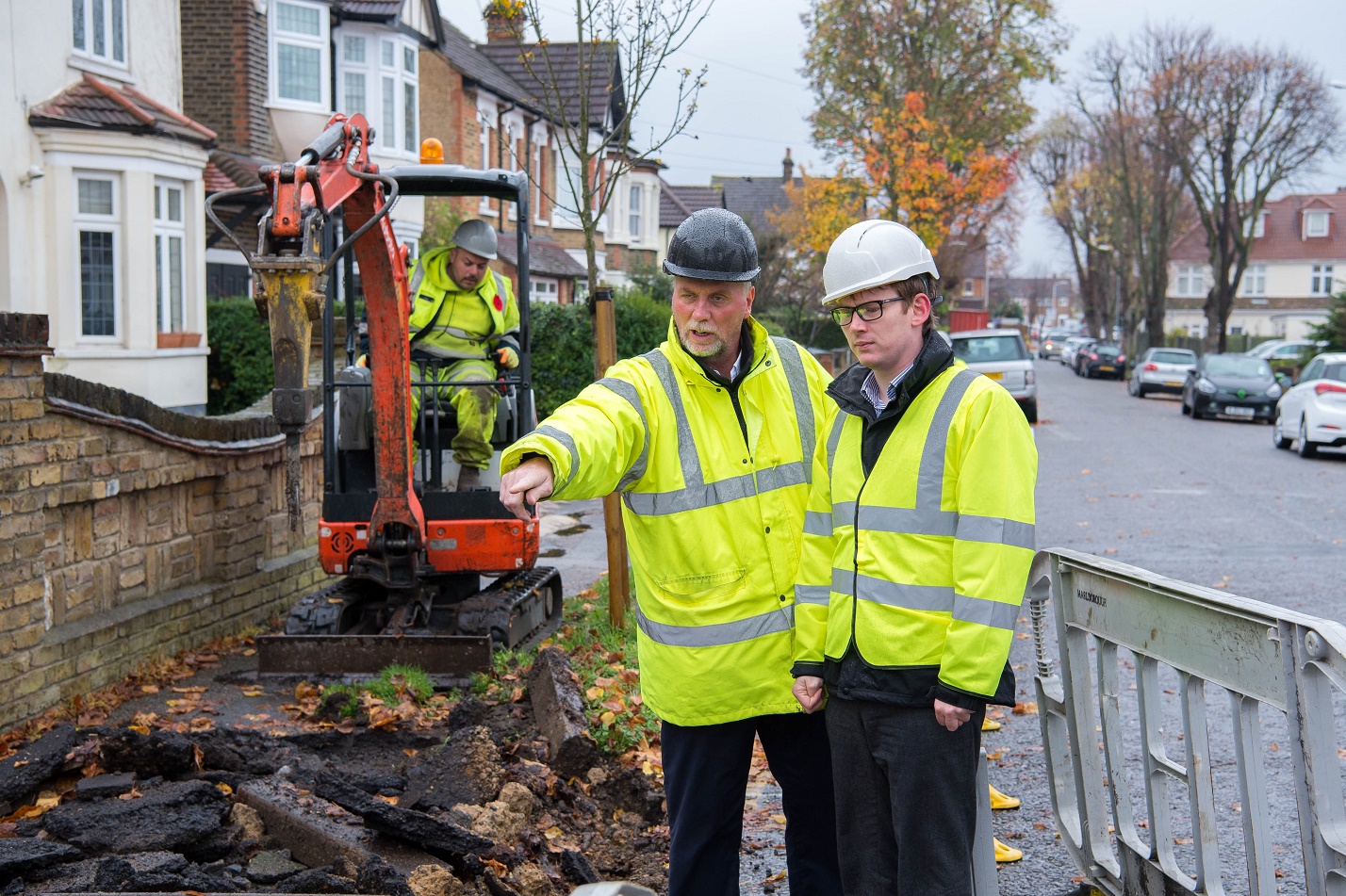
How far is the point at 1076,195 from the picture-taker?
2650 inches

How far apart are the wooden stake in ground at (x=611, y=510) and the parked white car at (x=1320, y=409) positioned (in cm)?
1523

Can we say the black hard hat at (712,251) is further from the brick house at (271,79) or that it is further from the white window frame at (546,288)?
the white window frame at (546,288)

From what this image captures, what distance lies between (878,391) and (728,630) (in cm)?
76

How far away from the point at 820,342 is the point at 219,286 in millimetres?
20356

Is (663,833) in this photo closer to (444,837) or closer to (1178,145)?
(444,837)

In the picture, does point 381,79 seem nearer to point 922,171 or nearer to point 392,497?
point 922,171

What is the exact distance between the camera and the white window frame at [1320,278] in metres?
77.5

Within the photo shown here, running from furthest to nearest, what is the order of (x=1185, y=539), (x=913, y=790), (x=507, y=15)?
1. (x=1185, y=539)
2. (x=507, y=15)
3. (x=913, y=790)

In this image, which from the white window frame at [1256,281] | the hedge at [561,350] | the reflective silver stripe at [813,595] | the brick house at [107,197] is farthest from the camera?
the white window frame at [1256,281]

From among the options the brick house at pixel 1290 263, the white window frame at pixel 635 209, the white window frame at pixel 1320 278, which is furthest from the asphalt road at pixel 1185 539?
the white window frame at pixel 1320 278

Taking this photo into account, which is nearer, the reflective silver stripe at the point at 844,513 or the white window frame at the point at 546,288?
the reflective silver stripe at the point at 844,513

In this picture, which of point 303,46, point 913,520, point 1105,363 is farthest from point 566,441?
point 1105,363

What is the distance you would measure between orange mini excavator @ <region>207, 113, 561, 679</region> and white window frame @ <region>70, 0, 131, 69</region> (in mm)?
10446

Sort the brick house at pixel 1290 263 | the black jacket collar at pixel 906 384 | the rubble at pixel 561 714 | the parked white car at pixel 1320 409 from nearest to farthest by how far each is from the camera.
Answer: the black jacket collar at pixel 906 384
the rubble at pixel 561 714
the parked white car at pixel 1320 409
the brick house at pixel 1290 263
